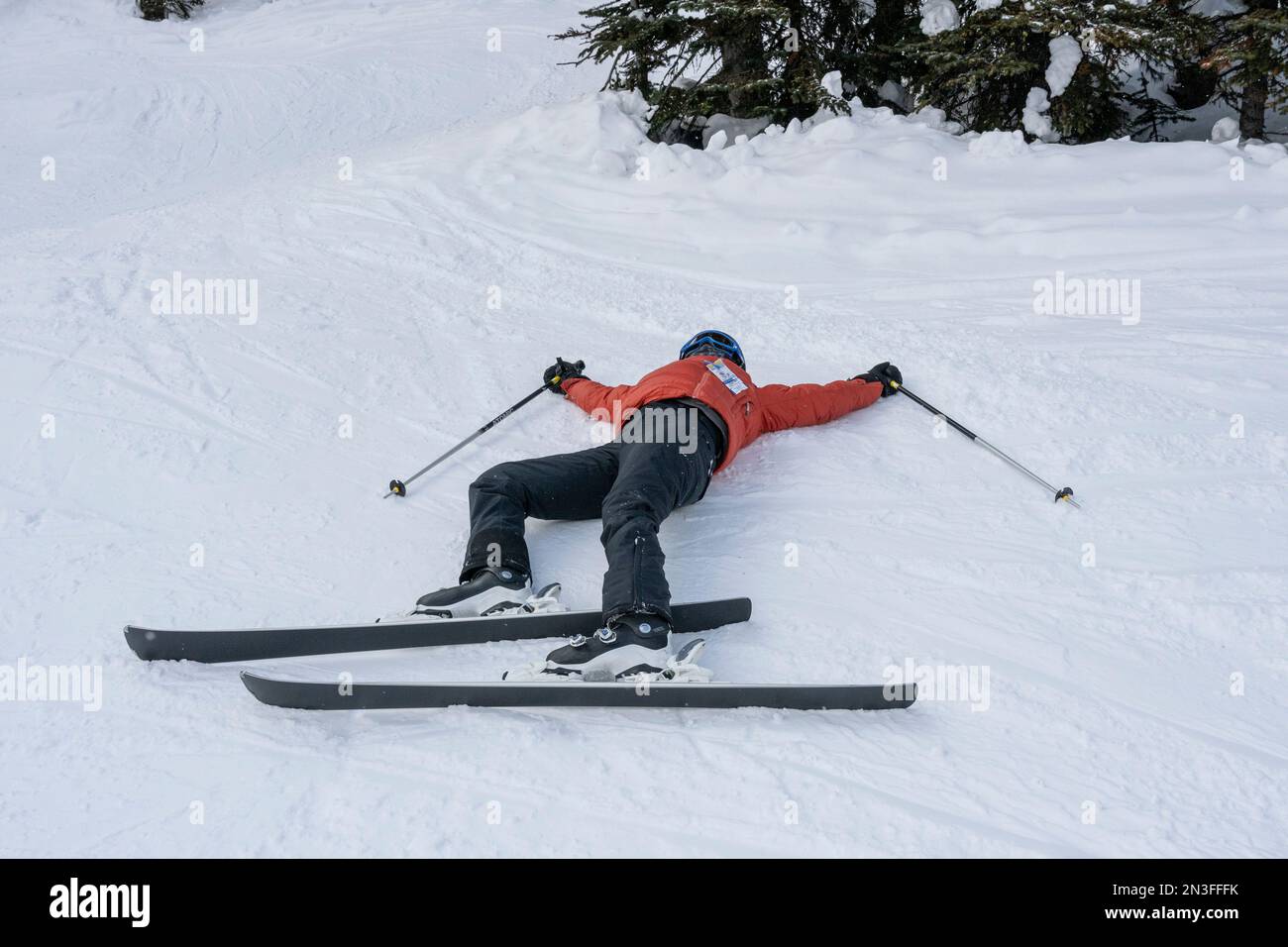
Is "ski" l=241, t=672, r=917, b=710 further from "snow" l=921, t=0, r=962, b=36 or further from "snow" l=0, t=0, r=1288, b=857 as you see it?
"snow" l=921, t=0, r=962, b=36

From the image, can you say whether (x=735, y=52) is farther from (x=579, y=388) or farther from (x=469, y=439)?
(x=469, y=439)

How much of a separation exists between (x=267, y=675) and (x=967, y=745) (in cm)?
A: 219

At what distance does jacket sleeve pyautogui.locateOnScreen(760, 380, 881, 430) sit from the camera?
4.57m

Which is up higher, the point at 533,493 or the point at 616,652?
the point at 533,493

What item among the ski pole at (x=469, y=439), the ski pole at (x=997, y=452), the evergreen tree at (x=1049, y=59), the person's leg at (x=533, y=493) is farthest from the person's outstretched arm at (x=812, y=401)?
the evergreen tree at (x=1049, y=59)

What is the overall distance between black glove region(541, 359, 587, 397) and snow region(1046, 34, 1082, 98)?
166 inches

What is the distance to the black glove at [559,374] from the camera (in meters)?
4.88

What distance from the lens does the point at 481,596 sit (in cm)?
342

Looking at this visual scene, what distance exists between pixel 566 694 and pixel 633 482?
3.15 feet

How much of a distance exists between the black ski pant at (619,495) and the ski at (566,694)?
0.30 m

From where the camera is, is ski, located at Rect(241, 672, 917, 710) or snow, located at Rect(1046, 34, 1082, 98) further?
snow, located at Rect(1046, 34, 1082, 98)

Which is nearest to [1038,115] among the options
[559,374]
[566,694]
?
[559,374]

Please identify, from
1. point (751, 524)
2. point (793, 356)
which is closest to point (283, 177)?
point (793, 356)

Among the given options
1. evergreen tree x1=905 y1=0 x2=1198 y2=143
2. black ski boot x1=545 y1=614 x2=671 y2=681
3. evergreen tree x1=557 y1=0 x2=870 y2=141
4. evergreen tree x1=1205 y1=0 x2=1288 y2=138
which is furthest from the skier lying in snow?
evergreen tree x1=557 y1=0 x2=870 y2=141
